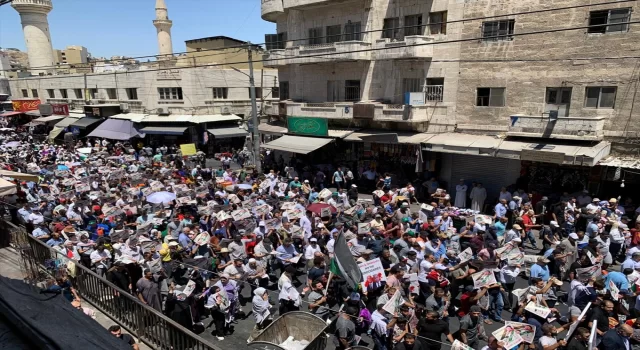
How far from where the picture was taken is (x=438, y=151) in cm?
1852

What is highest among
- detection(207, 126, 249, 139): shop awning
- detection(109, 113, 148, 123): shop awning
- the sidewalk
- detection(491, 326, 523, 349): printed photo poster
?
detection(109, 113, 148, 123): shop awning

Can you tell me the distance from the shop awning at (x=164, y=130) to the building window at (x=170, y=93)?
2.56 m

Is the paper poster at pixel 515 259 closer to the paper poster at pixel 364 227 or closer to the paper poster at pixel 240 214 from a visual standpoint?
the paper poster at pixel 364 227

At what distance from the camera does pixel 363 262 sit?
29.0 feet

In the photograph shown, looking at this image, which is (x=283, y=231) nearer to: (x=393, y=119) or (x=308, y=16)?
(x=393, y=119)

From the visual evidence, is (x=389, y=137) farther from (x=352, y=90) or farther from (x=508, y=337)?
(x=508, y=337)

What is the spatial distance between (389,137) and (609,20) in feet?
31.6

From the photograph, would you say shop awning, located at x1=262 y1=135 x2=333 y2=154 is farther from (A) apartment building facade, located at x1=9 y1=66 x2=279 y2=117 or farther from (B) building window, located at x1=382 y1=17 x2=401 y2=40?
(A) apartment building facade, located at x1=9 y1=66 x2=279 y2=117

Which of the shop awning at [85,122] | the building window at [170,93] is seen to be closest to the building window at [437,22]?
the building window at [170,93]

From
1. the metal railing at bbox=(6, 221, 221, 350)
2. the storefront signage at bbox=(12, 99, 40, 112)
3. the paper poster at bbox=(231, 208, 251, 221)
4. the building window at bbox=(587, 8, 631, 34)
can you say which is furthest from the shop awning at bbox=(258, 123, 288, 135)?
the storefront signage at bbox=(12, 99, 40, 112)

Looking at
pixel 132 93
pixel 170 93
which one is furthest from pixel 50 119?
pixel 170 93

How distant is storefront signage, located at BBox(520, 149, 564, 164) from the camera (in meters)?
15.2

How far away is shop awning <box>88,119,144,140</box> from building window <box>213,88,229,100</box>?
6582mm

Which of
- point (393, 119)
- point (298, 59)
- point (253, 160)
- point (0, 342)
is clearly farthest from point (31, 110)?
point (0, 342)
